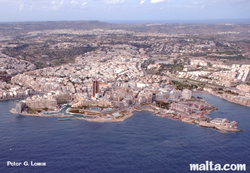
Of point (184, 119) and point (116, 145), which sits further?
point (184, 119)

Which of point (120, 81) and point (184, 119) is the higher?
point (120, 81)
